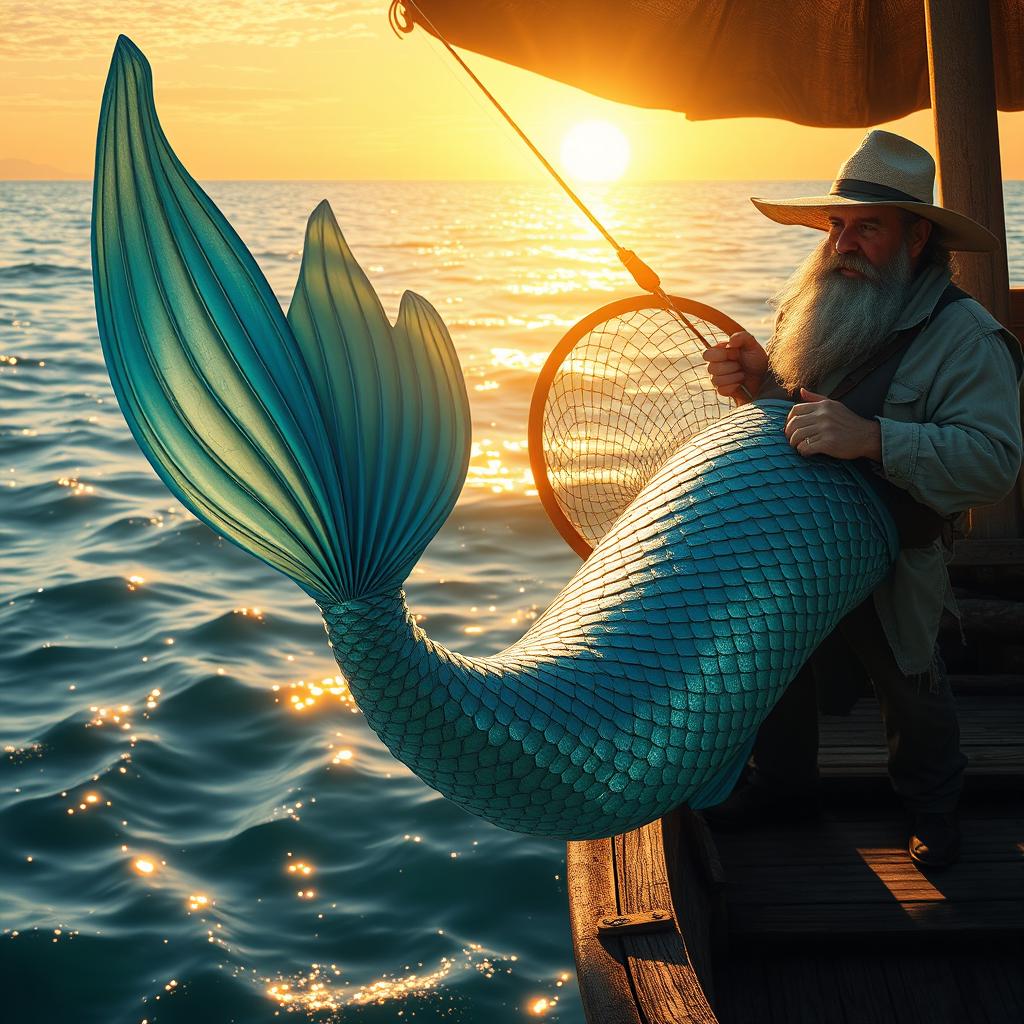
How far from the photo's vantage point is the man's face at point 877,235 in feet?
9.40

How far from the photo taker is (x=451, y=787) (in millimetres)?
2164

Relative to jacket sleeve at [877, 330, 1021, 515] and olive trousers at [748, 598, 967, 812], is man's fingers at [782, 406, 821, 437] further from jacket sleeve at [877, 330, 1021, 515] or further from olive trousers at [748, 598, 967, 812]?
olive trousers at [748, 598, 967, 812]

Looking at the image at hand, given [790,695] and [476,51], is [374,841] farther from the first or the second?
[476,51]

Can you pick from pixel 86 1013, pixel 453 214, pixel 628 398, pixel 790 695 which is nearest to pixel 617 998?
pixel 790 695

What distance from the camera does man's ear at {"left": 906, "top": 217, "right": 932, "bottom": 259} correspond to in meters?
2.89

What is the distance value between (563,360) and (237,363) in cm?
197

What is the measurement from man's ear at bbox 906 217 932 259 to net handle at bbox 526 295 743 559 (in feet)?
2.18

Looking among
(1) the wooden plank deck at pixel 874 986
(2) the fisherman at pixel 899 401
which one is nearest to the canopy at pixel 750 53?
(2) the fisherman at pixel 899 401

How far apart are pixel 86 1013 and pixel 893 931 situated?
2679mm

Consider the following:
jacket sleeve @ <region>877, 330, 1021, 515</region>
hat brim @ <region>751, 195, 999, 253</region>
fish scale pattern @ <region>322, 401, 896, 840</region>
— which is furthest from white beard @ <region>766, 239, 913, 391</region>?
fish scale pattern @ <region>322, 401, 896, 840</region>

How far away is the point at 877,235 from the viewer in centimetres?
287

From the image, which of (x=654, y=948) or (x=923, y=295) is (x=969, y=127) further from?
(x=654, y=948)

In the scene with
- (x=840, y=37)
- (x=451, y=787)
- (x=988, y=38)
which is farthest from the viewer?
(x=840, y=37)

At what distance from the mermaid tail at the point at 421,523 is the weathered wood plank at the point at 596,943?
0.29 meters
